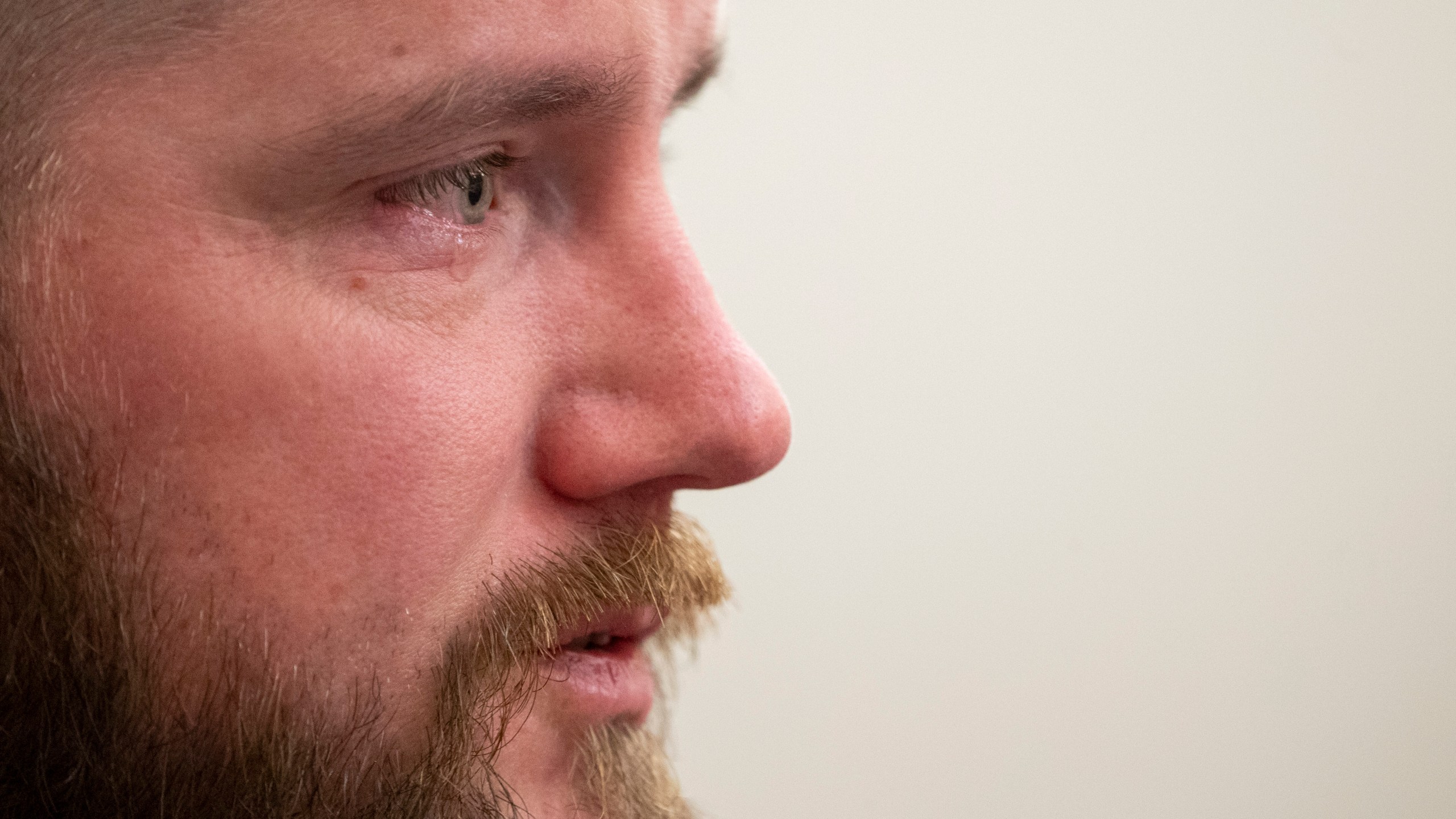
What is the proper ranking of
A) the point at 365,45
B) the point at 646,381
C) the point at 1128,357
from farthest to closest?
the point at 1128,357 → the point at 646,381 → the point at 365,45

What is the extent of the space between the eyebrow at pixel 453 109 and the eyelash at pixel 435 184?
1.3 inches

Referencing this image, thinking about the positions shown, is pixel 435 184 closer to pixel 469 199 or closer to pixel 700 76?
pixel 469 199

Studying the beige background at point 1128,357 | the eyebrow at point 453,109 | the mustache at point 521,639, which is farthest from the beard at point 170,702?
the beige background at point 1128,357

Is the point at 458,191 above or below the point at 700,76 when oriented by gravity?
below

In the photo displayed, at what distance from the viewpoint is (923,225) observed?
2.01 meters

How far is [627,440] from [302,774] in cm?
23

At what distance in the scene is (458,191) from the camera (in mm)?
618

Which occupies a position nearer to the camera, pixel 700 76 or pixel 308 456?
pixel 308 456

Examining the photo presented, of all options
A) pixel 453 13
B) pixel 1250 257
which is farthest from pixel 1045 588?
pixel 453 13

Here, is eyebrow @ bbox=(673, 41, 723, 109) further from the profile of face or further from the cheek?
the cheek

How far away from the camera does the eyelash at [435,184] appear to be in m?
0.60

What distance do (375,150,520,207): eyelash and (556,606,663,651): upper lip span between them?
24 cm

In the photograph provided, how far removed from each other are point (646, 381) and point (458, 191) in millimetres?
140

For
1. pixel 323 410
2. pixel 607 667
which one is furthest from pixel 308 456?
pixel 607 667
